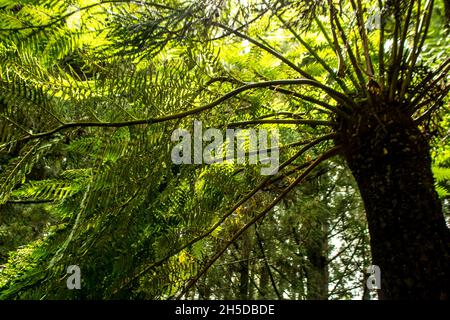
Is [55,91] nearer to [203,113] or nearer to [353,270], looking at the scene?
[203,113]

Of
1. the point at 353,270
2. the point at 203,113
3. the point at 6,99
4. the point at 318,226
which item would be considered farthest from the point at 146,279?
the point at 353,270

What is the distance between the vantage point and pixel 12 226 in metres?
4.55

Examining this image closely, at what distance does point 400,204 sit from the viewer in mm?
1313

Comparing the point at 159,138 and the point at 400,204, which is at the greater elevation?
the point at 159,138

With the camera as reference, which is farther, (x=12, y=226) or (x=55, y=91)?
(x=12, y=226)

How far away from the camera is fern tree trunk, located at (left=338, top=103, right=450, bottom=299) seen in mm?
1217

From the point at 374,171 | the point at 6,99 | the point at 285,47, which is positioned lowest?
the point at 374,171

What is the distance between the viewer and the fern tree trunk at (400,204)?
122 cm

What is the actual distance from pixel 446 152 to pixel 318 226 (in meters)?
4.25

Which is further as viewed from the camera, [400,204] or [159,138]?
[159,138]

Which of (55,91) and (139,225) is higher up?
(55,91)
